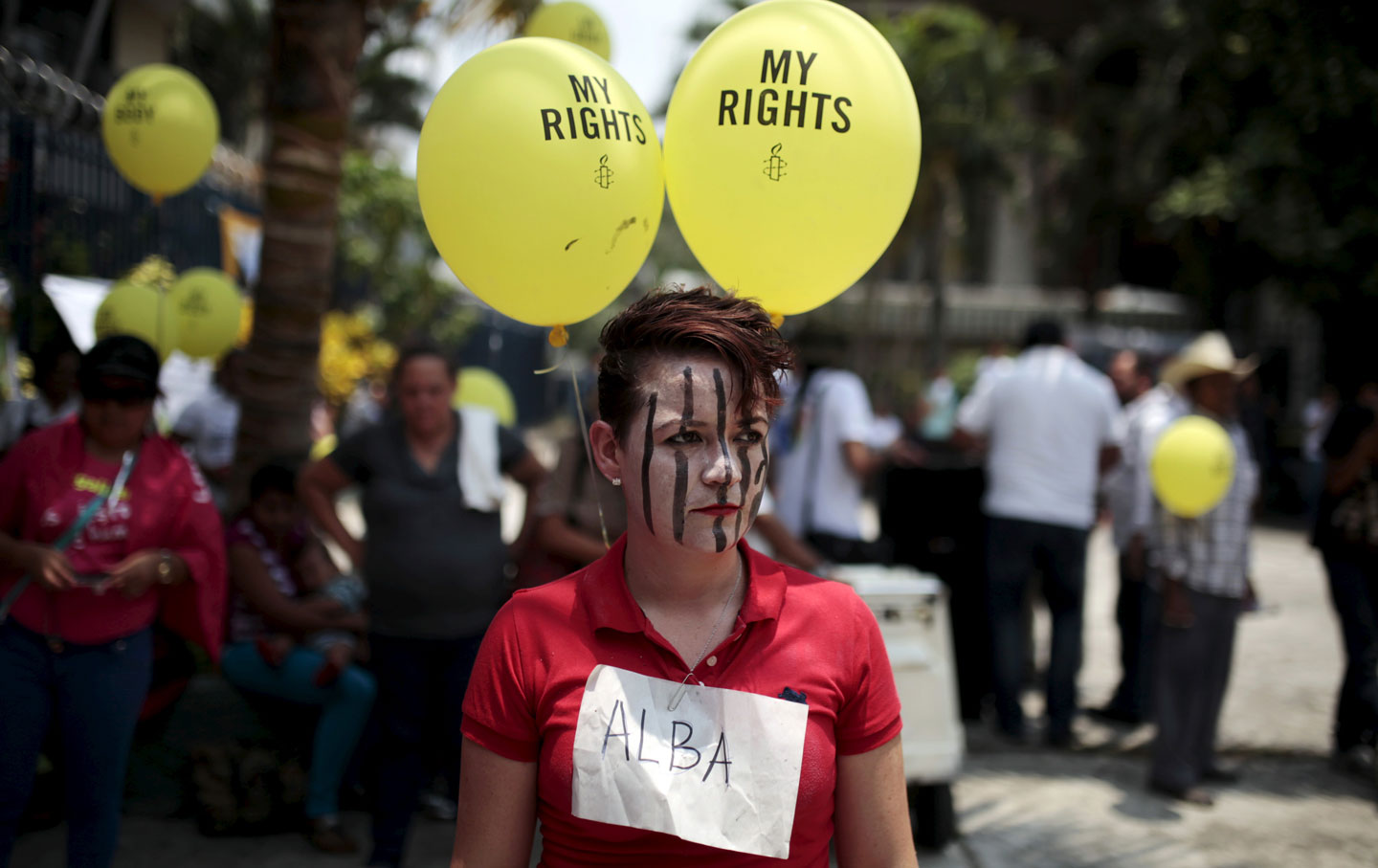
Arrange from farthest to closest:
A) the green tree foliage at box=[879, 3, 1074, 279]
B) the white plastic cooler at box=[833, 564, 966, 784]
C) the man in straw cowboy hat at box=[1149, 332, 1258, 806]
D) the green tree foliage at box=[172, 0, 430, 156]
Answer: the green tree foliage at box=[879, 3, 1074, 279], the green tree foliage at box=[172, 0, 430, 156], the man in straw cowboy hat at box=[1149, 332, 1258, 806], the white plastic cooler at box=[833, 564, 966, 784]

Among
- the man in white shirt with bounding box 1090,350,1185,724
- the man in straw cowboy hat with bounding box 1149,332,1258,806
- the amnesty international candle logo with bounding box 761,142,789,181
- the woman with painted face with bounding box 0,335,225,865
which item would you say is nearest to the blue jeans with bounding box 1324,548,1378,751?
the man in straw cowboy hat with bounding box 1149,332,1258,806

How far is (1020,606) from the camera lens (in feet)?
18.3

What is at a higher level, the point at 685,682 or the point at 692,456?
the point at 692,456

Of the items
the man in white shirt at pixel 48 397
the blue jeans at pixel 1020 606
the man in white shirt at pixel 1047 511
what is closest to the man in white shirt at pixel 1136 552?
the man in white shirt at pixel 1047 511

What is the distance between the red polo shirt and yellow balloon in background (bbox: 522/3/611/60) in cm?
279

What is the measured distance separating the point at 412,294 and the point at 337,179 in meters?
12.3

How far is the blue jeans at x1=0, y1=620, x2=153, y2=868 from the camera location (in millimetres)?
2971

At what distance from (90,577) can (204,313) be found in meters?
2.38

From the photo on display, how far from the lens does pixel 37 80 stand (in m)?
4.89

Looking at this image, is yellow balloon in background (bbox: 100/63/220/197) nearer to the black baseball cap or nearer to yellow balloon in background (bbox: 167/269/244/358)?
yellow balloon in background (bbox: 167/269/244/358)

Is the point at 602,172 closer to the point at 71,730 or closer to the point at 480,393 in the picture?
the point at 71,730

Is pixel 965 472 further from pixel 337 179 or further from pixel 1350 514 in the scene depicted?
pixel 337 179

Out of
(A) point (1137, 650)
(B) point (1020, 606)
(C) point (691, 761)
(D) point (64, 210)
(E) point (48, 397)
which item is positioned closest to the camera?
(C) point (691, 761)

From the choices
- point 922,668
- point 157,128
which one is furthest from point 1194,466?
point 157,128
